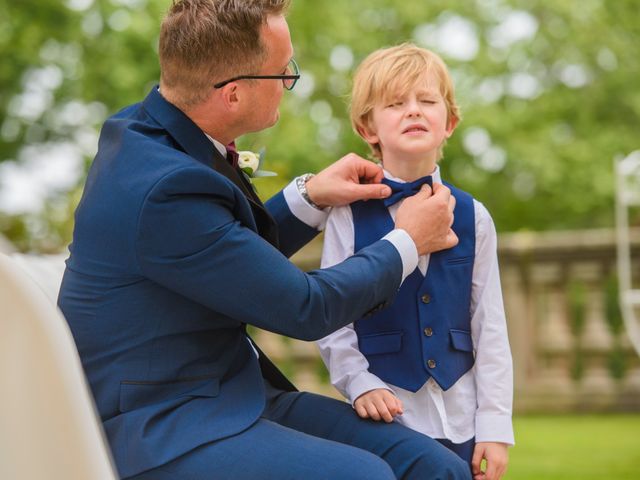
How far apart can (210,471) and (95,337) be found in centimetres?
38

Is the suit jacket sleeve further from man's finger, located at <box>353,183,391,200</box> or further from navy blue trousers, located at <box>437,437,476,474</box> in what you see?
navy blue trousers, located at <box>437,437,476,474</box>

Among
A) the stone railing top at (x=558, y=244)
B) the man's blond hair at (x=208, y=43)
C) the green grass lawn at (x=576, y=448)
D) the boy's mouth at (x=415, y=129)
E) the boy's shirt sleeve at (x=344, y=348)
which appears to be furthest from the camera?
the stone railing top at (x=558, y=244)

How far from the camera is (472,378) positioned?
2.74 m

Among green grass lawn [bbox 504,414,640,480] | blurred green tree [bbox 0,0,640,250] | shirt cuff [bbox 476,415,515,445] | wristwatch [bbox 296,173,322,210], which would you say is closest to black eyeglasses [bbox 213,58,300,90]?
wristwatch [bbox 296,173,322,210]

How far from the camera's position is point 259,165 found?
9.59 feet

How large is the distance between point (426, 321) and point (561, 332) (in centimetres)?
624

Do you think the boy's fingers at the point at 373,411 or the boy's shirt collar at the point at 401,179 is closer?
the boy's fingers at the point at 373,411

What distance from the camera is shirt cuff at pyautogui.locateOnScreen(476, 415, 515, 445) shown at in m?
2.62

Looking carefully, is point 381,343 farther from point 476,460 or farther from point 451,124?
point 451,124

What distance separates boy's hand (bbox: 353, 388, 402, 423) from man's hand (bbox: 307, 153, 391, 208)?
50 centimetres

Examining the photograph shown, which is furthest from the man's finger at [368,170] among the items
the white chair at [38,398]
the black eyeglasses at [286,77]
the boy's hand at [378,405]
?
the white chair at [38,398]

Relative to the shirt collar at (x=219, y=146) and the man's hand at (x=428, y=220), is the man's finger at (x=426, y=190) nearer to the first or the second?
the man's hand at (x=428, y=220)

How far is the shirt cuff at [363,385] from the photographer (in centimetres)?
256

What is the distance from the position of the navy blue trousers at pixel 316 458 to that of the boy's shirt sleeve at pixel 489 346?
229mm
